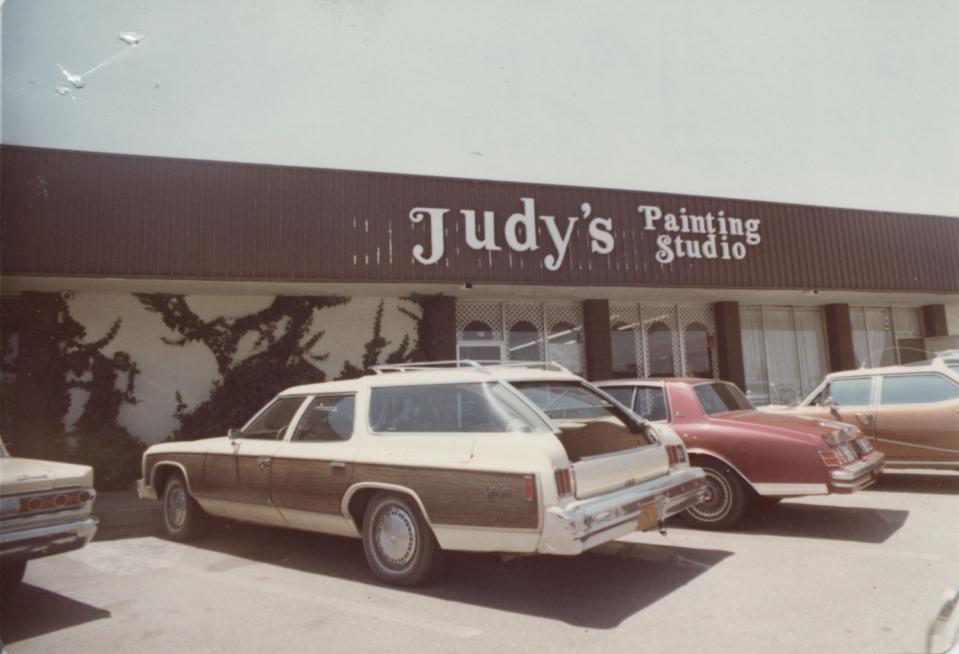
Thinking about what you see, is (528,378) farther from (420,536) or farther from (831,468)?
(831,468)

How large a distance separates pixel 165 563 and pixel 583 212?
9.16 metres

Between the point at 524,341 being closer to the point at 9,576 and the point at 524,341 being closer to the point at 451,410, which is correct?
the point at 451,410

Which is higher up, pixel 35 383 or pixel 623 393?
pixel 35 383

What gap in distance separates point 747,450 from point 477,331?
25.7 feet

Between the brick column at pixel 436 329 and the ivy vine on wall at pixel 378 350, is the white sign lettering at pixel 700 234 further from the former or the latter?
the ivy vine on wall at pixel 378 350

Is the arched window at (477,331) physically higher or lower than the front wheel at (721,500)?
higher

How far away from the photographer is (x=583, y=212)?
11.9m

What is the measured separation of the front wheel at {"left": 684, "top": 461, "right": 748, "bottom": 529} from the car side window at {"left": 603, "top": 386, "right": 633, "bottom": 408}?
1.08 m

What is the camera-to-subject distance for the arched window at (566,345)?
13.4 meters

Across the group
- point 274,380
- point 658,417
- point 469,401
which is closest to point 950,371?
point 658,417

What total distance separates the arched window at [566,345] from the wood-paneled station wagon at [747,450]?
663 centimetres

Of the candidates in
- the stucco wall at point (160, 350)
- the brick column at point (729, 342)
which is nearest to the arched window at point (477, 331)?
the stucco wall at point (160, 350)

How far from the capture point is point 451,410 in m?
4.65

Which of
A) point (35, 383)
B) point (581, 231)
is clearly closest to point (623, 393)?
point (581, 231)
